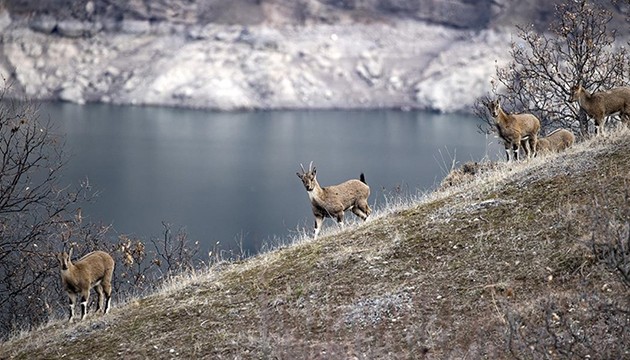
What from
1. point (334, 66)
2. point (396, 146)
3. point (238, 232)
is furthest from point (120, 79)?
point (238, 232)

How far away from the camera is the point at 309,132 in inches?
3999

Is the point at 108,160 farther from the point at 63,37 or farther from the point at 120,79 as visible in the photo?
the point at 63,37

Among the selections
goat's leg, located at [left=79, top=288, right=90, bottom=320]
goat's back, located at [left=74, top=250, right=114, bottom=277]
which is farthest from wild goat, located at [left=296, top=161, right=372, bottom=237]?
goat's leg, located at [left=79, top=288, right=90, bottom=320]

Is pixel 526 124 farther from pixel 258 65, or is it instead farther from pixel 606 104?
pixel 258 65

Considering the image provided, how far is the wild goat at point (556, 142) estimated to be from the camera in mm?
18781

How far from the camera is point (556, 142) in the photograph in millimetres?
19281

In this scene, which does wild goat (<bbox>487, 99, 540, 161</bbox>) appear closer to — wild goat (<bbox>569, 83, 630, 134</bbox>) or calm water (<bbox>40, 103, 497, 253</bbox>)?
wild goat (<bbox>569, 83, 630, 134</bbox>)

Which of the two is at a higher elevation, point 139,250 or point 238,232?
point 139,250

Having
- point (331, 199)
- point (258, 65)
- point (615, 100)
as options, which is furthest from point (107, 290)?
point (258, 65)

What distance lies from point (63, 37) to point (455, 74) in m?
65.9

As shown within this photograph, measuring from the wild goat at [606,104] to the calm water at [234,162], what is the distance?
13.1m

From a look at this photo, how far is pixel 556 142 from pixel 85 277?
9682mm

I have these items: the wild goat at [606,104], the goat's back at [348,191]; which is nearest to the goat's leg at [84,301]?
the goat's back at [348,191]

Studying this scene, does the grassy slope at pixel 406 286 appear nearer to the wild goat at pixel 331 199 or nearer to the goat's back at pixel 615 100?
the wild goat at pixel 331 199
